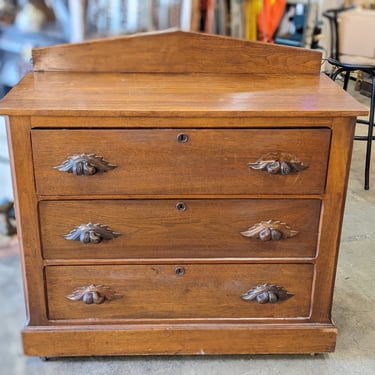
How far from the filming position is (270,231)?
1.26 meters

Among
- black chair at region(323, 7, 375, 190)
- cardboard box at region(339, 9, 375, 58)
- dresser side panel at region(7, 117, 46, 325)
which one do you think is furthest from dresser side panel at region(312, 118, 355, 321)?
cardboard box at region(339, 9, 375, 58)

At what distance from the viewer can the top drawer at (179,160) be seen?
3.83 feet

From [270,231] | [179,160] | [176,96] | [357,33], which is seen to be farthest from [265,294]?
[357,33]

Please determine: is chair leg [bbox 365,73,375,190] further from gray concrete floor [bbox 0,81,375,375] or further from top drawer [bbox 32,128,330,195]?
top drawer [bbox 32,128,330,195]

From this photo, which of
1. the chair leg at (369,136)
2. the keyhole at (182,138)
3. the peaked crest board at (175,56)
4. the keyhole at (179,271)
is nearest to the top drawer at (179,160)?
the keyhole at (182,138)

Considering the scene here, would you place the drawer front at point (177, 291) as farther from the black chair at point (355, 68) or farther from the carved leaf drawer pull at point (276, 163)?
the black chair at point (355, 68)

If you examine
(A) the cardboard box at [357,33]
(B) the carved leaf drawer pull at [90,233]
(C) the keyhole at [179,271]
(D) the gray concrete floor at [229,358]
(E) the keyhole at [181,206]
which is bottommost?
(D) the gray concrete floor at [229,358]

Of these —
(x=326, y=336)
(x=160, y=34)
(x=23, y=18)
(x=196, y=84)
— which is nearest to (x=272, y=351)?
(x=326, y=336)

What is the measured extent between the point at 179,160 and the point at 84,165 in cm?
21

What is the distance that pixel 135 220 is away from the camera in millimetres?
1251

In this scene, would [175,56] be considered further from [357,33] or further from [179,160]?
[357,33]

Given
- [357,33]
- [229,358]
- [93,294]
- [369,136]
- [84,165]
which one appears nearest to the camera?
[84,165]

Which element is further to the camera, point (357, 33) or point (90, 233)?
point (357, 33)

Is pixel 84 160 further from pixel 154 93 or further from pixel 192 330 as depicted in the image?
pixel 192 330
